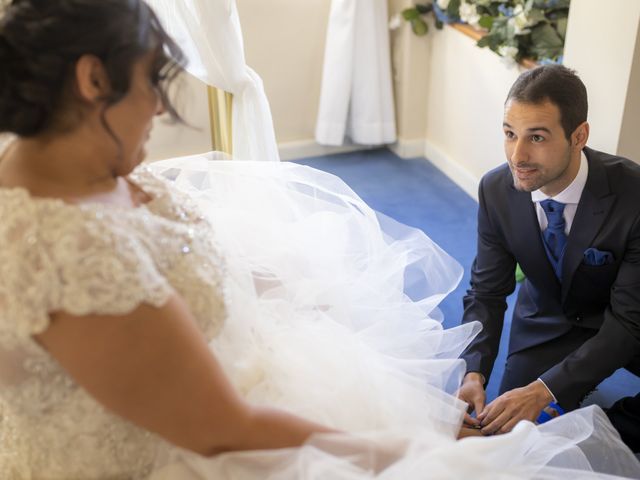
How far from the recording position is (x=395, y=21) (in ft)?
12.0

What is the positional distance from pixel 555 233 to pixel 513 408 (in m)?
0.44

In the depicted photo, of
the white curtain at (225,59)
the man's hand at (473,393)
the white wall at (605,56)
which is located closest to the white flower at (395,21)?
the white curtain at (225,59)

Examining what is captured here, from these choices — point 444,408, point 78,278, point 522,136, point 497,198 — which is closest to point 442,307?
point 497,198

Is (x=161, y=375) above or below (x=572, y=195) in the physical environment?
above

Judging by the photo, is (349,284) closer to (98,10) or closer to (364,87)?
(98,10)

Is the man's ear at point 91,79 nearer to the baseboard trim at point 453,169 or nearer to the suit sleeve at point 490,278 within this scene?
the suit sleeve at point 490,278

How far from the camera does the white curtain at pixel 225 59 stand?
237 centimetres

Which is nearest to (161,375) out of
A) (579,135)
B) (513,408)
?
(513,408)

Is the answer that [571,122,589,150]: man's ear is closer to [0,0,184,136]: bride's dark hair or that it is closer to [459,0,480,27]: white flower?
[0,0,184,136]: bride's dark hair

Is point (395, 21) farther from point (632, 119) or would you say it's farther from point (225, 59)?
point (632, 119)

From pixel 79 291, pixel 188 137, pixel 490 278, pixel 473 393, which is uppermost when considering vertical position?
pixel 79 291

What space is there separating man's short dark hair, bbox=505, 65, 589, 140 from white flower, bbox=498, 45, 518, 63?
3.79 ft

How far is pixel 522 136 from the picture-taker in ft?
5.68

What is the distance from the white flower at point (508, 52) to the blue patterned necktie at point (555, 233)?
1.21 m
